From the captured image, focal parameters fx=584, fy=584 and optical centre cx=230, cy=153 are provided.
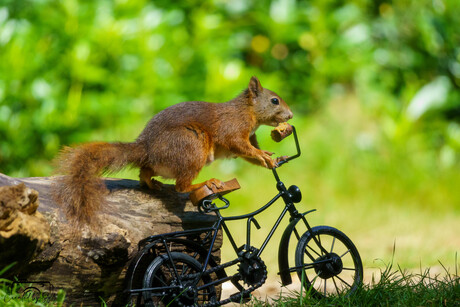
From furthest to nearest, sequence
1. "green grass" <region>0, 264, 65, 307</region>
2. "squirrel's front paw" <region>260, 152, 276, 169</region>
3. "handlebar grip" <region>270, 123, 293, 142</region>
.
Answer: "handlebar grip" <region>270, 123, 293, 142</region> → "squirrel's front paw" <region>260, 152, 276, 169</region> → "green grass" <region>0, 264, 65, 307</region>

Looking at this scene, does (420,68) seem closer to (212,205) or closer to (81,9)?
(81,9)

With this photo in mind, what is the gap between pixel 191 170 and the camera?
2.98m

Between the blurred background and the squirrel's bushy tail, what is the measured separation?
2.67 metres

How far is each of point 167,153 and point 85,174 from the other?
16.4 inches

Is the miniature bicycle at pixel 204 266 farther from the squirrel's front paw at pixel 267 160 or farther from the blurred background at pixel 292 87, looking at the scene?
the blurred background at pixel 292 87

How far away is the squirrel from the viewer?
284 centimetres

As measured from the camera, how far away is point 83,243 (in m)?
2.82

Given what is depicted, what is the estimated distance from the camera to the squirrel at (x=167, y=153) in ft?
9.33

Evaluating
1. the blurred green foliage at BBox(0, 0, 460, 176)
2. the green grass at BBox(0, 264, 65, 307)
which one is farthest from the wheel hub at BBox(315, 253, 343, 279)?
the blurred green foliage at BBox(0, 0, 460, 176)

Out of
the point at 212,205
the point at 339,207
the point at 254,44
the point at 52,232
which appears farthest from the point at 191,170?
the point at 254,44

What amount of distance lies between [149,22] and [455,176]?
159 inches

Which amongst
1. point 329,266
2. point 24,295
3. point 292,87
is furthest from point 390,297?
point 292,87

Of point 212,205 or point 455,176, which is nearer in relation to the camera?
point 212,205

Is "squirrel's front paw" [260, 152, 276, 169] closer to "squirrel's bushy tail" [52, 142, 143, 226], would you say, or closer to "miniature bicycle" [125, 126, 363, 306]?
"miniature bicycle" [125, 126, 363, 306]
